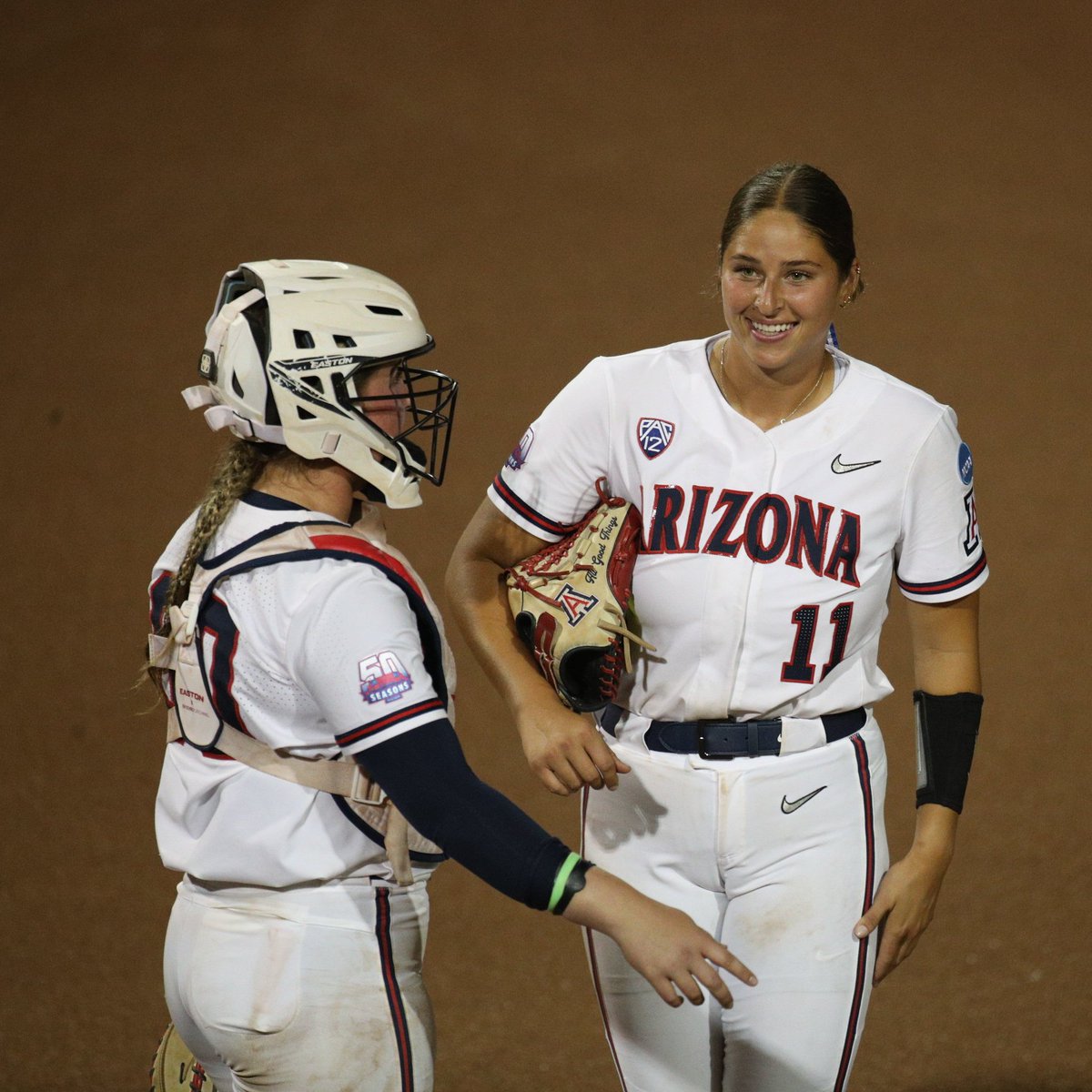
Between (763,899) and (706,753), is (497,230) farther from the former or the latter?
(763,899)

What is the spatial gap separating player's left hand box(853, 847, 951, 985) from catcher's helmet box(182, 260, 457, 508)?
3.15ft

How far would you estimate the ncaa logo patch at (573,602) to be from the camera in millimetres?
2225

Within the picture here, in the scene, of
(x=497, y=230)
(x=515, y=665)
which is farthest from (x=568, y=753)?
(x=497, y=230)

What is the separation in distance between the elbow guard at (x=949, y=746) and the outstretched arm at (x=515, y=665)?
52 cm

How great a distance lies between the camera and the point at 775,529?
2.26 meters

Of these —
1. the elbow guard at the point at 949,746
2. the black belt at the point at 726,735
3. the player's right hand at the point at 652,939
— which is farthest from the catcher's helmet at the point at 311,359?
the elbow guard at the point at 949,746

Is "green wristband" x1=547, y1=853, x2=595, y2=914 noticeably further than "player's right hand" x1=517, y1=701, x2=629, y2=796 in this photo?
No

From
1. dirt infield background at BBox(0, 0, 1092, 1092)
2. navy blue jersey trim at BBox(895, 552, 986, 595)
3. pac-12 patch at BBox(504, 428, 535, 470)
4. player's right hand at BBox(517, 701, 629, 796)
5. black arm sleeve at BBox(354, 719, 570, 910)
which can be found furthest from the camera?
dirt infield background at BBox(0, 0, 1092, 1092)

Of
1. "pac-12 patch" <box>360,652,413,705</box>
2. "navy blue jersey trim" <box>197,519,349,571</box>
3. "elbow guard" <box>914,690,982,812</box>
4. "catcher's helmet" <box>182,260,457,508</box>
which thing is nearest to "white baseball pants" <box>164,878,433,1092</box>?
"pac-12 patch" <box>360,652,413,705</box>

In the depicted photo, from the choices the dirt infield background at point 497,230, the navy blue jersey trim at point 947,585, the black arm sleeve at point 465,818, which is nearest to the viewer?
the black arm sleeve at point 465,818

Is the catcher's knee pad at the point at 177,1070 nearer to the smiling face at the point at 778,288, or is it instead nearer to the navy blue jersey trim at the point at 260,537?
the navy blue jersey trim at the point at 260,537

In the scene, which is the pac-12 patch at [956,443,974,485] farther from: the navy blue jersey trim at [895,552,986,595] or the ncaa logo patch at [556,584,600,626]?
the ncaa logo patch at [556,584,600,626]

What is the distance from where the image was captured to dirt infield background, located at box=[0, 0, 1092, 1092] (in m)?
6.04

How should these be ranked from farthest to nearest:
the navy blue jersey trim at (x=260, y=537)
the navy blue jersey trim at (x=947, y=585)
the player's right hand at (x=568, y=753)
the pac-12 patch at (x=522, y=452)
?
the pac-12 patch at (x=522, y=452) → the navy blue jersey trim at (x=947, y=585) → the player's right hand at (x=568, y=753) → the navy blue jersey trim at (x=260, y=537)
